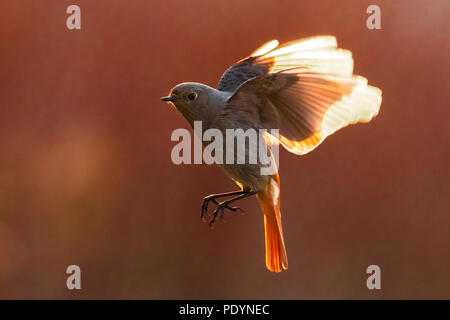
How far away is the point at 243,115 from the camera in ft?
3.49

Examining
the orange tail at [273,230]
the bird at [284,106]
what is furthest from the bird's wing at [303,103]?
the orange tail at [273,230]

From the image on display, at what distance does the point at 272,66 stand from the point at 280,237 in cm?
41

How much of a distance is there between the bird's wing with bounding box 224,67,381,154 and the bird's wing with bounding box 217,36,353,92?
0.9 inches

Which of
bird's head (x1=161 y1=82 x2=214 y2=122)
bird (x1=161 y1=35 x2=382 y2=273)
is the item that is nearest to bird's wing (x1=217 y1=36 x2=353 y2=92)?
bird (x1=161 y1=35 x2=382 y2=273)

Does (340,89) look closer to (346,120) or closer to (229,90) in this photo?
(346,120)

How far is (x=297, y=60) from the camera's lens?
1.12 metres

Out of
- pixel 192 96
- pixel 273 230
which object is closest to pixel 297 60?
pixel 192 96

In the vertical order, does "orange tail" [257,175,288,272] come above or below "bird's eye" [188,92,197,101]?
below

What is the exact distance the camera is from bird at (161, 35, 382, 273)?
38.1 inches

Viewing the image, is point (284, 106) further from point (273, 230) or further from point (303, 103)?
point (273, 230)

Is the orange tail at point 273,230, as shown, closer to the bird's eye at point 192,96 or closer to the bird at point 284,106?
the bird at point 284,106

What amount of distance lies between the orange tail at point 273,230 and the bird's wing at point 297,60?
26 centimetres

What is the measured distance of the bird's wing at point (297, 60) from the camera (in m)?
0.93

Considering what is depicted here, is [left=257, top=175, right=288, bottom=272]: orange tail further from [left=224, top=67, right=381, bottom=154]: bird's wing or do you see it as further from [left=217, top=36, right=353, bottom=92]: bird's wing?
[left=217, top=36, right=353, bottom=92]: bird's wing
